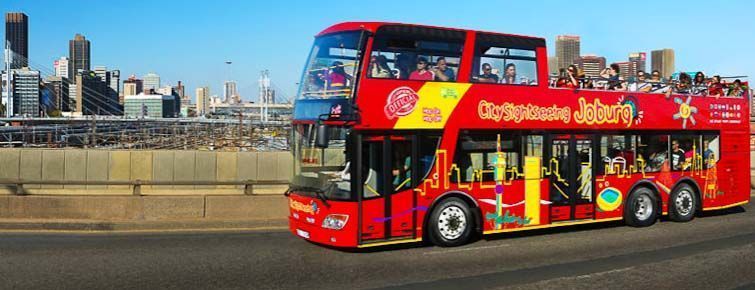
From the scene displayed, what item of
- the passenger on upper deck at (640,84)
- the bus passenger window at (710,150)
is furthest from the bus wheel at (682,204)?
the passenger on upper deck at (640,84)

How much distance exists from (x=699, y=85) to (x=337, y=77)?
9.13 meters

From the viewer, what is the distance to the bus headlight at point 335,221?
9.66 metres

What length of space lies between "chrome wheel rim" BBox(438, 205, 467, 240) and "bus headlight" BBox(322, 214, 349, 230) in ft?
5.73

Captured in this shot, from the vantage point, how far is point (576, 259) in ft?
31.3

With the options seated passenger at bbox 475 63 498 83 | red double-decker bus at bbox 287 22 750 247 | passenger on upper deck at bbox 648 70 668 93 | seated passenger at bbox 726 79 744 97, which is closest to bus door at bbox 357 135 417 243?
red double-decker bus at bbox 287 22 750 247

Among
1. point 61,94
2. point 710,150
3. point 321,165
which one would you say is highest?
point 61,94

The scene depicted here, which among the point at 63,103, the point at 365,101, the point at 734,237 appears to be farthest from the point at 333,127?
the point at 63,103

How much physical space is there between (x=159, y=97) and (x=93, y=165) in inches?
6881

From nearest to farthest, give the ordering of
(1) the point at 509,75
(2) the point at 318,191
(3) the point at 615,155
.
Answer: (2) the point at 318,191 → (1) the point at 509,75 → (3) the point at 615,155

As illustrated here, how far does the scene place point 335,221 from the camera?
9734 millimetres

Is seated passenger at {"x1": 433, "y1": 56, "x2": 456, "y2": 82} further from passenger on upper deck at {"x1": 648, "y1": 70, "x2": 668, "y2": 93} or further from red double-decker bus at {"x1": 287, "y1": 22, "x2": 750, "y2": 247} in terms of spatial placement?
passenger on upper deck at {"x1": 648, "y1": 70, "x2": 668, "y2": 93}

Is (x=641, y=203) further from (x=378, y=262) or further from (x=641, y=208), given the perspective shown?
(x=378, y=262)

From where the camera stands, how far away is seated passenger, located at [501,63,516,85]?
1132cm

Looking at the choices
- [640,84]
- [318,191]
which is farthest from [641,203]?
[318,191]
